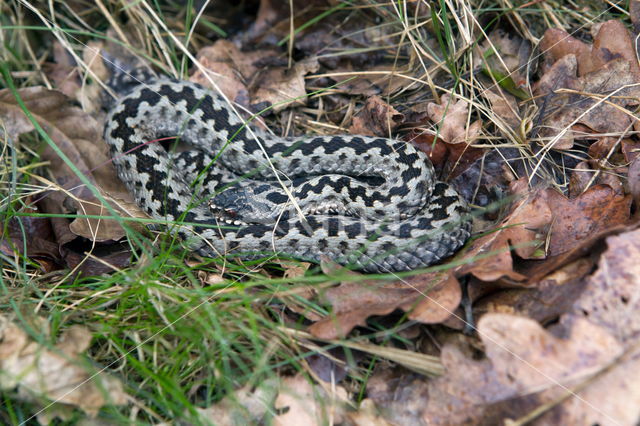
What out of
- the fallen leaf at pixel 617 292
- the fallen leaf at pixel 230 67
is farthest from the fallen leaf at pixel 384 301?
the fallen leaf at pixel 230 67

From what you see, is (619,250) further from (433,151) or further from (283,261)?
(283,261)

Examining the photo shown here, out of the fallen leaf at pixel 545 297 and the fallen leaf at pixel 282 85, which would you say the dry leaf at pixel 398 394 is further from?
the fallen leaf at pixel 282 85

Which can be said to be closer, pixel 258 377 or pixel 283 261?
pixel 258 377

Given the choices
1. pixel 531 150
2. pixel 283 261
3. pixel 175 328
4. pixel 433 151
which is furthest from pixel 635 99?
pixel 175 328

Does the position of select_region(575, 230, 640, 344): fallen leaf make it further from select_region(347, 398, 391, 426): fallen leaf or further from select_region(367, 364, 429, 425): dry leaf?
select_region(347, 398, 391, 426): fallen leaf

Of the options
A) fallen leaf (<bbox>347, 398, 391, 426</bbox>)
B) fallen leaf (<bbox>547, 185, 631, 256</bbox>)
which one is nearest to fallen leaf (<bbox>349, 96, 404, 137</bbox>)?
fallen leaf (<bbox>547, 185, 631, 256</bbox>)

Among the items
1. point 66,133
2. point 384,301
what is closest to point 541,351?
point 384,301
